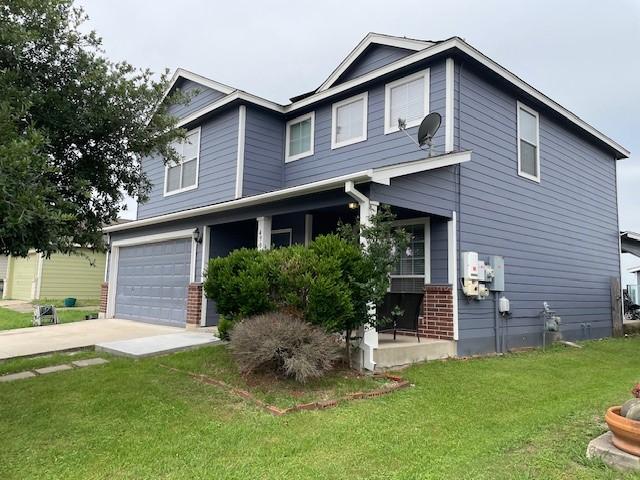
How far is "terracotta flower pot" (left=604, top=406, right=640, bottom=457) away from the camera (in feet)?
11.5

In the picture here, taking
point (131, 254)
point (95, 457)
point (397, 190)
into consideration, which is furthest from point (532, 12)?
point (95, 457)

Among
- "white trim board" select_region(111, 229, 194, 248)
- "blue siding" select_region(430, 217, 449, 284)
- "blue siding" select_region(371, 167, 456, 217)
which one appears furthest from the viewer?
"white trim board" select_region(111, 229, 194, 248)

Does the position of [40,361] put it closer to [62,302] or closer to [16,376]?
[16,376]

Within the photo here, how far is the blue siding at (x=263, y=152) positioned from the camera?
1140cm

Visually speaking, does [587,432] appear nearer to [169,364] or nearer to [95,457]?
[95,457]

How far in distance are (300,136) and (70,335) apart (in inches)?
268

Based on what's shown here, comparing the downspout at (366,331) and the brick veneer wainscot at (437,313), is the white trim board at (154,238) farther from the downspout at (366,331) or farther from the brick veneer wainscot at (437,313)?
the brick veneer wainscot at (437,313)

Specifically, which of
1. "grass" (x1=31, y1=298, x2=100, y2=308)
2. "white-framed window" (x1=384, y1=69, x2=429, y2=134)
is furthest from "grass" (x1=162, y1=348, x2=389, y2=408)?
"grass" (x1=31, y1=298, x2=100, y2=308)

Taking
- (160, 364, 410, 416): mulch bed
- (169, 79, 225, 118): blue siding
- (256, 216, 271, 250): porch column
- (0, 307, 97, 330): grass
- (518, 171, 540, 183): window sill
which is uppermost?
(169, 79, 225, 118): blue siding

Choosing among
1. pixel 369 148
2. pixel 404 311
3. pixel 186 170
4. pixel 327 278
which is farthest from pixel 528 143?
pixel 186 170

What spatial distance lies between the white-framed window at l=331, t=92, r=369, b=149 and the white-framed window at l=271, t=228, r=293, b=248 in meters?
2.18

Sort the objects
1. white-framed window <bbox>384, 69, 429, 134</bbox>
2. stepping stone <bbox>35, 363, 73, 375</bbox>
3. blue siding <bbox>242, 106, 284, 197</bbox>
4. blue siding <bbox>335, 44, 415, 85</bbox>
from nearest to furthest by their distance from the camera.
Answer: stepping stone <bbox>35, 363, 73, 375</bbox>
white-framed window <bbox>384, 69, 429, 134</bbox>
blue siding <bbox>335, 44, 415, 85</bbox>
blue siding <bbox>242, 106, 284, 197</bbox>

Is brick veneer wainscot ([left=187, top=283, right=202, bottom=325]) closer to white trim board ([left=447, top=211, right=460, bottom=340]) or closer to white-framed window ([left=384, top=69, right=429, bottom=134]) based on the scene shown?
white-framed window ([left=384, top=69, right=429, bottom=134])

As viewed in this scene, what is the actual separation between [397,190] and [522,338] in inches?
188
